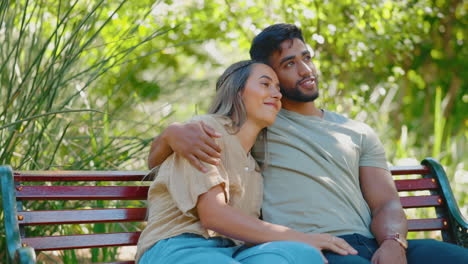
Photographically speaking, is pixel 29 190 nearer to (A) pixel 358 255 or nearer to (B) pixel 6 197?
(B) pixel 6 197

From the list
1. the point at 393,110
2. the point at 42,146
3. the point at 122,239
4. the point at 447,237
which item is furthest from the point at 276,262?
the point at 393,110

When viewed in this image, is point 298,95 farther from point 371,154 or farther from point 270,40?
point 371,154

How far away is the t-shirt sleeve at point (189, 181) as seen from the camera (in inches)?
96.0

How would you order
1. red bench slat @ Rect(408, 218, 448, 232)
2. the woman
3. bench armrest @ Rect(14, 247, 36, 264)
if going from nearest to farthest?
bench armrest @ Rect(14, 247, 36, 264) → the woman → red bench slat @ Rect(408, 218, 448, 232)

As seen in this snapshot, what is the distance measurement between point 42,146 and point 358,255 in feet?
5.97

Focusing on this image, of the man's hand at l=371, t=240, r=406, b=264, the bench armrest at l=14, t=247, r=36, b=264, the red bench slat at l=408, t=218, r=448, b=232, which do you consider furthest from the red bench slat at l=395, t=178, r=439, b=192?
the bench armrest at l=14, t=247, r=36, b=264

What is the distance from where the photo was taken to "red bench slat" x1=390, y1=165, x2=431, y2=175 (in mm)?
3406

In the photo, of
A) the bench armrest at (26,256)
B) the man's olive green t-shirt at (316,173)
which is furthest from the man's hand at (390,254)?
the bench armrest at (26,256)

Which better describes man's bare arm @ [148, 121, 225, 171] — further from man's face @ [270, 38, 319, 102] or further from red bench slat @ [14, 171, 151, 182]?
man's face @ [270, 38, 319, 102]

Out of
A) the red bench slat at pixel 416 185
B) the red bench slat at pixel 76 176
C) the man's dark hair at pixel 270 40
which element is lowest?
the red bench slat at pixel 416 185

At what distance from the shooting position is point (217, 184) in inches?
96.6

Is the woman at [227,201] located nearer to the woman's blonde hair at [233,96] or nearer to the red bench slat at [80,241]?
the woman's blonde hair at [233,96]

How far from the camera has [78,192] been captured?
2801 millimetres

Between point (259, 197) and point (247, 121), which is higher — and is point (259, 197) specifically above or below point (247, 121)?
below
